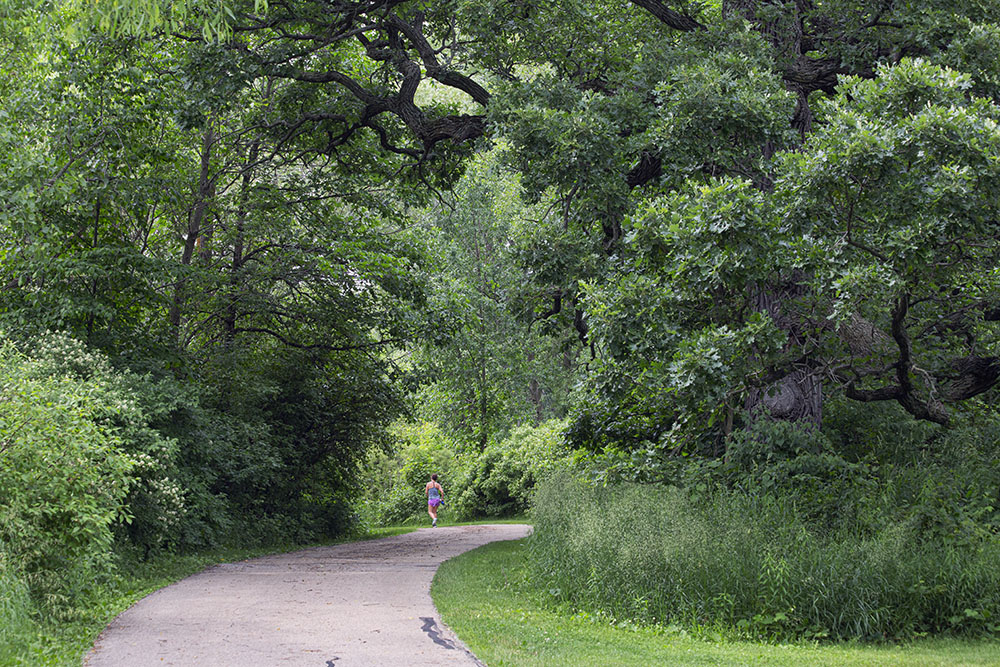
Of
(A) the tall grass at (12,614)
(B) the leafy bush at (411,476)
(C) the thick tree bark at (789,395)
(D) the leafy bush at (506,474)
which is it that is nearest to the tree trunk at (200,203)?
(A) the tall grass at (12,614)

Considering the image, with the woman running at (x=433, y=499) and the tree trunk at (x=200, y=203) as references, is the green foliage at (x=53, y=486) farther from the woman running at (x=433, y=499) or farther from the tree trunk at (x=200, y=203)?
the woman running at (x=433, y=499)

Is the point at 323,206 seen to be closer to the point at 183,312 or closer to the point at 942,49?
the point at 183,312

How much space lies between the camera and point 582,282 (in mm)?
10922

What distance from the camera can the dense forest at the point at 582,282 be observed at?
939 centimetres

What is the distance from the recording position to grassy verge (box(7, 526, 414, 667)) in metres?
7.37

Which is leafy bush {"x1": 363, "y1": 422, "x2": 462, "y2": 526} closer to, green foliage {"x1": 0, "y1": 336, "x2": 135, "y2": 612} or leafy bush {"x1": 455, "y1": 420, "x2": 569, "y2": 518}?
leafy bush {"x1": 455, "y1": 420, "x2": 569, "y2": 518}

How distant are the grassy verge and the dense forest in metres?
0.23

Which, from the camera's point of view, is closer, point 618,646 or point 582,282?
point 618,646

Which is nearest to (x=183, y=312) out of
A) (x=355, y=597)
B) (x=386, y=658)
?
(x=355, y=597)

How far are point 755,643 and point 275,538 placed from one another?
42.6ft

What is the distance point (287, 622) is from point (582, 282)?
4961mm

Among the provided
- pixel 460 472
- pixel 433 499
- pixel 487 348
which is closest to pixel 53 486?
pixel 433 499

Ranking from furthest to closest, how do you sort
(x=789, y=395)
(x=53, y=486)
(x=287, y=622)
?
(x=789, y=395) → (x=287, y=622) → (x=53, y=486)

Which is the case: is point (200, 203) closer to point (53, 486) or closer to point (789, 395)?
point (53, 486)
